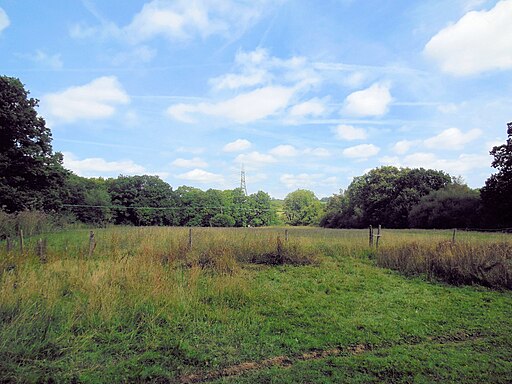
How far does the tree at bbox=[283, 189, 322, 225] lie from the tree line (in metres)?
2.73

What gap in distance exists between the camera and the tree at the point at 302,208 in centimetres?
7512

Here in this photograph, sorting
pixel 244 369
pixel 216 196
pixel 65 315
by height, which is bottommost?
pixel 244 369

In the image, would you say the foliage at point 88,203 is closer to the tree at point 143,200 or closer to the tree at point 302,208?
the tree at point 143,200

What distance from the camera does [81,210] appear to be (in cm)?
3441

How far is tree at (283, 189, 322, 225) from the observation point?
246 feet

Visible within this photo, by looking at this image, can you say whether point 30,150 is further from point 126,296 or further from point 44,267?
point 126,296

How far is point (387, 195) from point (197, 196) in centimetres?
2916

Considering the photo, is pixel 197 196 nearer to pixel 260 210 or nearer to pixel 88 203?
pixel 260 210

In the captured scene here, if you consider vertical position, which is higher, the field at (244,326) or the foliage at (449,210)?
the foliage at (449,210)

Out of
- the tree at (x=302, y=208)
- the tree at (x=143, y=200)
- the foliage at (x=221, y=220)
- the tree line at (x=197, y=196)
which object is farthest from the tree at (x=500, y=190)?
the tree at (x=302, y=208)

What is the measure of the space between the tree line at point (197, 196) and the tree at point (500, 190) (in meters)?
0.08

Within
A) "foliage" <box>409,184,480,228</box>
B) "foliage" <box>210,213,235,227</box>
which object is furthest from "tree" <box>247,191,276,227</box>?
"foliage" <box>409,184,480,228</box>

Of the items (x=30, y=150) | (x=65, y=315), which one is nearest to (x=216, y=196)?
(x=30, y=150)

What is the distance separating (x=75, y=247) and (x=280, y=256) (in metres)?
7.38
